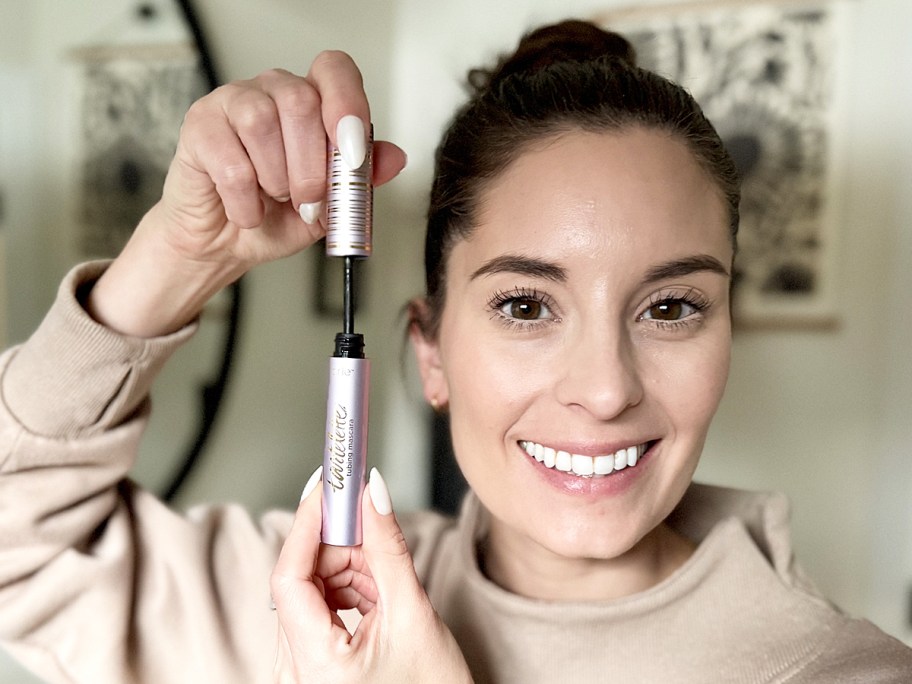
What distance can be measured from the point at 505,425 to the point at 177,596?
40 cm

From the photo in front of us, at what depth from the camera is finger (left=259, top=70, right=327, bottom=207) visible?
60 cm

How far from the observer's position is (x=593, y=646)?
0.77 metres

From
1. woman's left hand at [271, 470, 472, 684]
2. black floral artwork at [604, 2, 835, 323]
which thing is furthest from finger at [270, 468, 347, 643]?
black floral artwork at [604, 2, 835, 323]

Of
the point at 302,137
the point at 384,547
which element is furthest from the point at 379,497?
the point at 302,137

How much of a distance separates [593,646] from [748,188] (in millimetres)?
1070

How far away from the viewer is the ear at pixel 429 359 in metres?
0.88

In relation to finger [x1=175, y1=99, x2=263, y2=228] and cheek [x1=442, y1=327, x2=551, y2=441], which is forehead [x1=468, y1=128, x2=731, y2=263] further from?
finger [x1=175, y1=99, x2=263, y2=228]

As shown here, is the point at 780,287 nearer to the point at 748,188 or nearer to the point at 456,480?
the point at 748,188

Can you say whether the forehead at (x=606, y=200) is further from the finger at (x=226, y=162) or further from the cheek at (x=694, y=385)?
the finger at (x=226, y=162)

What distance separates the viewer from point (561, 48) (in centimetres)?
88

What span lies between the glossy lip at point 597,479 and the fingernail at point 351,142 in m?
0.32

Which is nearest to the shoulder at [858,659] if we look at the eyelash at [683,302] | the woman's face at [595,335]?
the woman's face at [595,335]

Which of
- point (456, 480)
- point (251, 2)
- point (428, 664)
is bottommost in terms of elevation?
point (456, 480)

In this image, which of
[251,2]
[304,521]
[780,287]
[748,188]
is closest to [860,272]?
[780,287]
